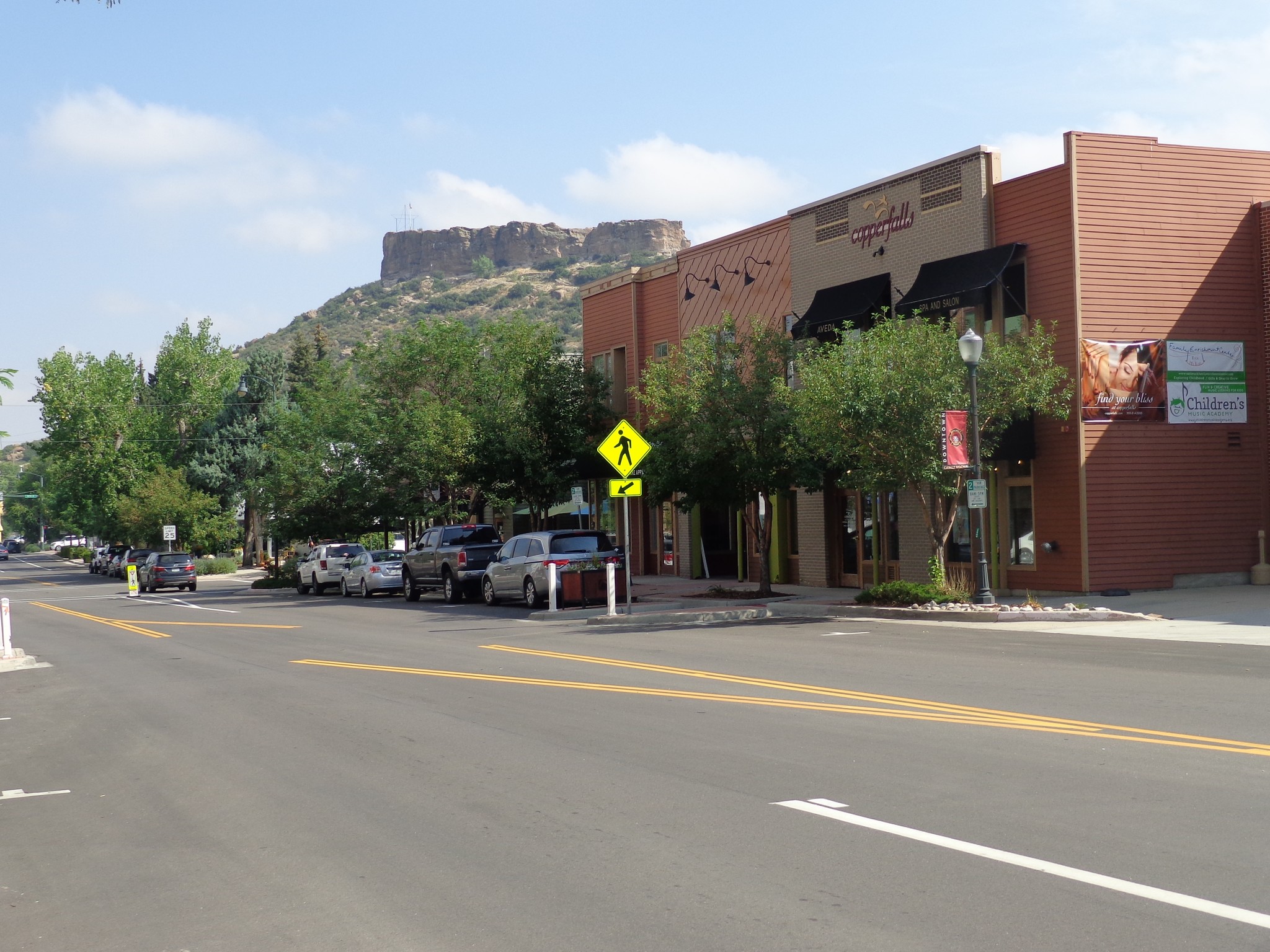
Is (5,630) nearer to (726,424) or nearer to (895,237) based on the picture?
(726,424)

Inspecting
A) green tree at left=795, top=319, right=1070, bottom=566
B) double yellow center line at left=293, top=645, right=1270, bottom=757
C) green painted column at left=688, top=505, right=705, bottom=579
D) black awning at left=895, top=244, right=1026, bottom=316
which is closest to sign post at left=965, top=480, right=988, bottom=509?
green tree at left=795, top=319, right=1070, bottom=566

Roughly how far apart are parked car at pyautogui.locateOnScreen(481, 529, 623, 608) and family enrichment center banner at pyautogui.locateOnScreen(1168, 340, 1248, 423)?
40.1 feet

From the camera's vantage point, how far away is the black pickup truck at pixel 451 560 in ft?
105

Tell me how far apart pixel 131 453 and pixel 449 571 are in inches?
2387

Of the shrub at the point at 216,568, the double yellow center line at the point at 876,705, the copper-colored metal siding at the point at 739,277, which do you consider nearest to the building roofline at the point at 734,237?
the copper-colored metal siding at the point at 739,277

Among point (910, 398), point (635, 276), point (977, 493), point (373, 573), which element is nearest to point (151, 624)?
point (373, 573)

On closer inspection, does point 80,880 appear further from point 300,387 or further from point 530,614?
point 300,387

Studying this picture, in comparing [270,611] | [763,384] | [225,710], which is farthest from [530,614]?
[225,710]

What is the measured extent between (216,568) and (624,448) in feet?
170

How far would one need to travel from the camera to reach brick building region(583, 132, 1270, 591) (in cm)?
2428

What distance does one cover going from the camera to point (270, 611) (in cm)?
3303

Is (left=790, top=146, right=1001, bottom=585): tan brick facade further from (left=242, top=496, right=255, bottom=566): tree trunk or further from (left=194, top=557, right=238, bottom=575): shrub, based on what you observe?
(left=242, top=496, right=255, bottom=566): tree trunk

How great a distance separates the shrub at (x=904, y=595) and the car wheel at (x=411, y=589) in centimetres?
1472

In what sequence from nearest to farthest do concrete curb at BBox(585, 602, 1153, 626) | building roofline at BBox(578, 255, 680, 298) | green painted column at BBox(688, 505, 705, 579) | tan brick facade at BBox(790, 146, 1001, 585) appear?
concrete curb at BBox(585, 602, 1153, 626), tan brick facade at BBox(790, 146, 1001, 585), green painted column at BBox(688, 505, 705, 579), building roofline at BBox(578, 255, 680, 298)
